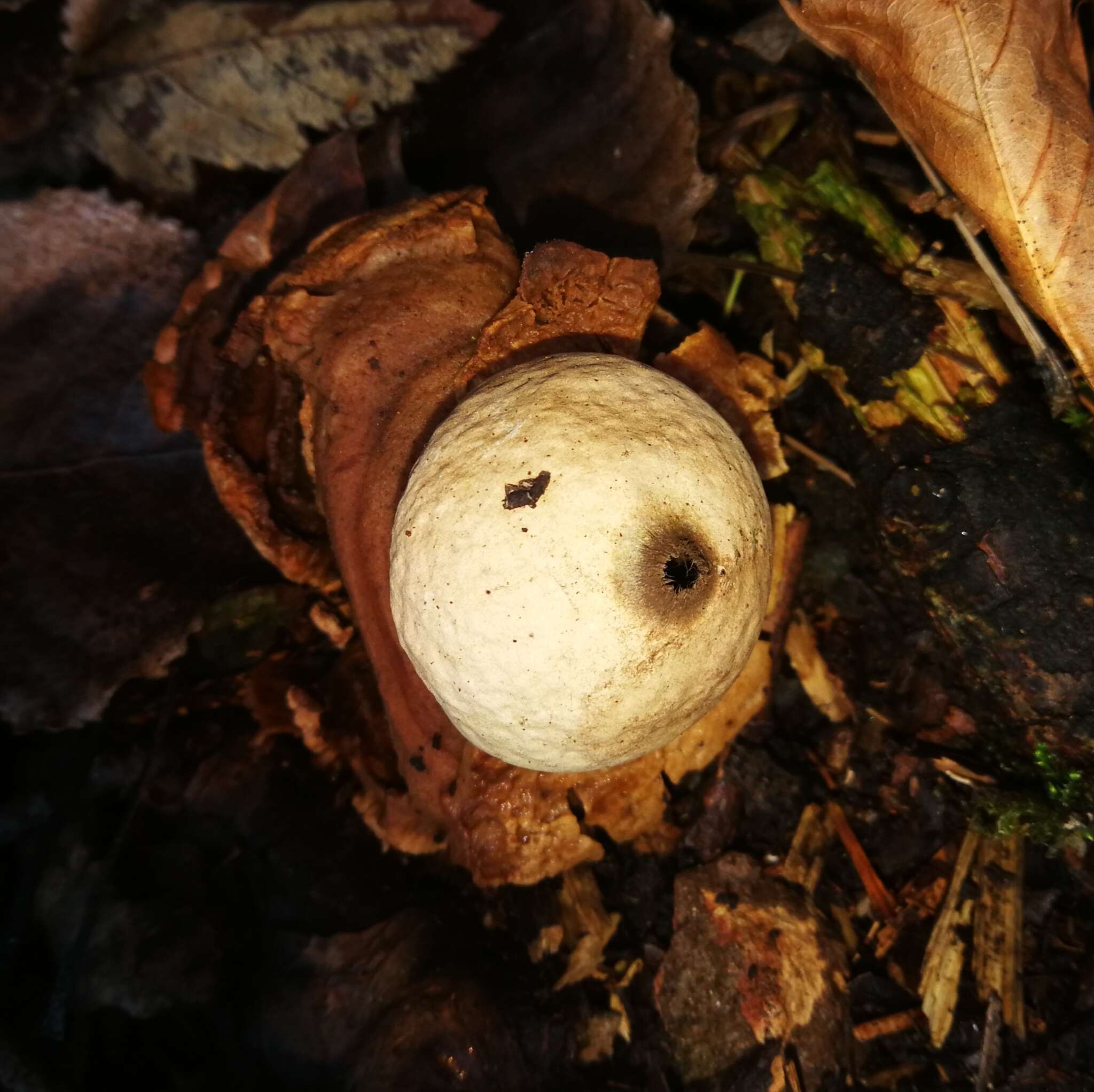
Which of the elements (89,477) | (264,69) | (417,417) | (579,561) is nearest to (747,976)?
(579,561)

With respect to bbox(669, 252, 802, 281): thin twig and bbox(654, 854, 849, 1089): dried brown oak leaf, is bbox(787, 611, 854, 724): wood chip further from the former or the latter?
bbox(669, 252, 802, 281): thin twig

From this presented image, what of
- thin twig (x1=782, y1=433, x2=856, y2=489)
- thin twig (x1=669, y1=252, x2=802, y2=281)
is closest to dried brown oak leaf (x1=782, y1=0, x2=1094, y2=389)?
thin twig (x1=669, y1=252, x2=802, y2=281)

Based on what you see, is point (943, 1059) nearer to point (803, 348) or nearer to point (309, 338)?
point (803, 348)

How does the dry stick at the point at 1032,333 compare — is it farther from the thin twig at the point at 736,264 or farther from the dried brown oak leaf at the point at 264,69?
the dried brown oak leaf at the point at 264,69

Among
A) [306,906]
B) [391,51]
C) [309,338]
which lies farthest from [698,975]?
[391,51]

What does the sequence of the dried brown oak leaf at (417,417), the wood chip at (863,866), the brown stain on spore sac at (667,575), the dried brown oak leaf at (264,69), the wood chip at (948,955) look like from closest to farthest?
1. the brown stain on spore sac at (667,575)
2. the dried brown oak leaf at (417,417)
3. the wood chip at (948,955)
4. the wood chip at (863,866)
5. the dried brown oak leaf at (264,69)

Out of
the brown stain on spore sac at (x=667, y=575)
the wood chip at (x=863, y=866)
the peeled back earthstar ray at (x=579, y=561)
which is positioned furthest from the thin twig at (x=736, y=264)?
the wood chip at (x=863, y=866)
